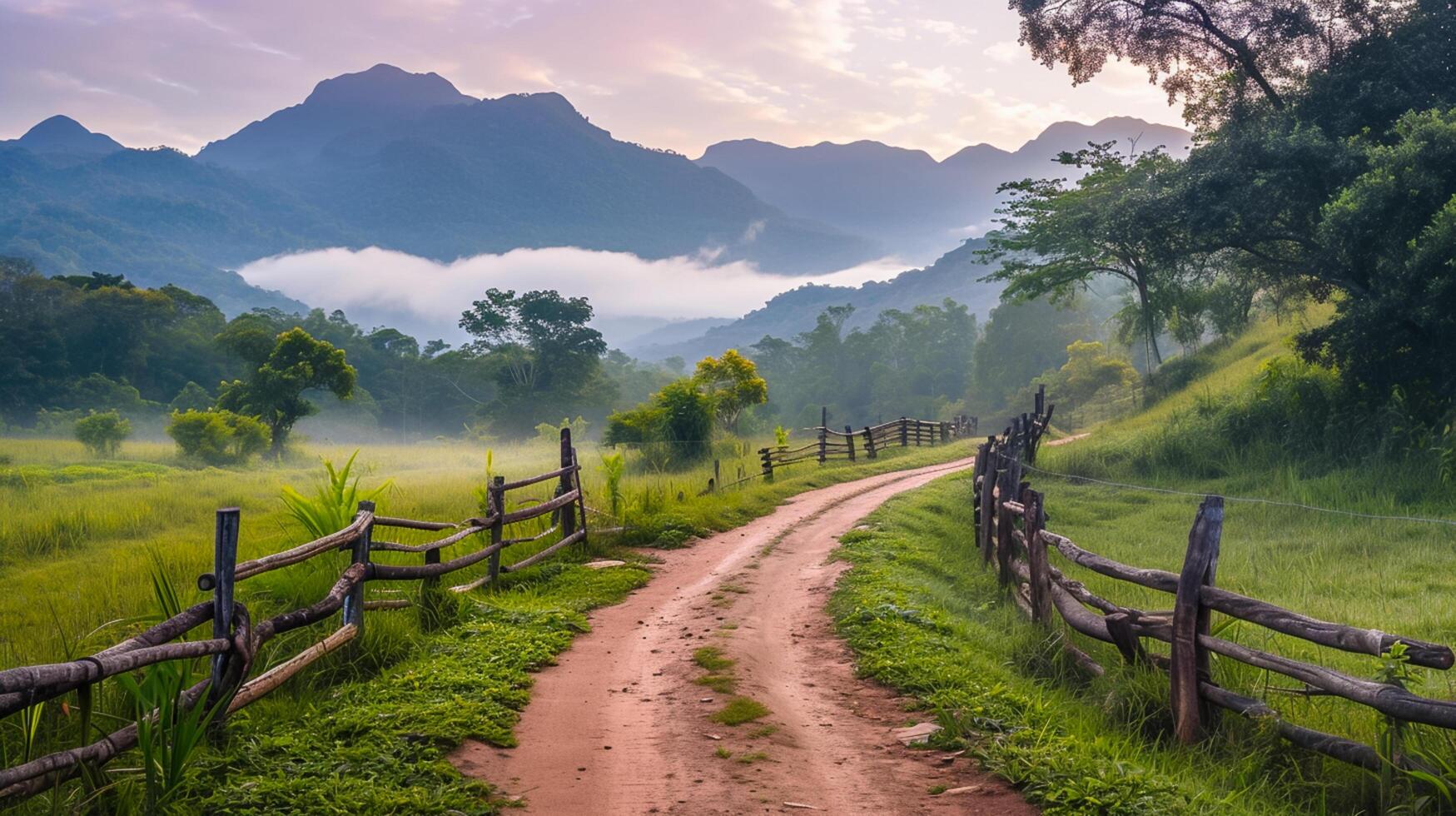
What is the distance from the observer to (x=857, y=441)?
1735 inches

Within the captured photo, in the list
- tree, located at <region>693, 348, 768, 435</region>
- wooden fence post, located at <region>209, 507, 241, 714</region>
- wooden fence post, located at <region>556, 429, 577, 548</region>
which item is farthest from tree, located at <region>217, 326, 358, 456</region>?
wooden fence post, located at <region>209, 507, 241, 714</region>

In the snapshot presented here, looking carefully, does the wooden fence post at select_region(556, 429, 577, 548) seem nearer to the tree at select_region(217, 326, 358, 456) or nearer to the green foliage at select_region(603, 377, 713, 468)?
the green foliage at select_region(603, 377, 713, 468)

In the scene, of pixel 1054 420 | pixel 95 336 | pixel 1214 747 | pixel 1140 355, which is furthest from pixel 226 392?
pixel 1140 355

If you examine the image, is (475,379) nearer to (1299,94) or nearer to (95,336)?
(95,336)

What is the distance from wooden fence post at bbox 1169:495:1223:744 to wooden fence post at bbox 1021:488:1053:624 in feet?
7.12

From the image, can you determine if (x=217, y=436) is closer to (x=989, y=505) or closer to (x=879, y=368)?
(x=989, y=505)

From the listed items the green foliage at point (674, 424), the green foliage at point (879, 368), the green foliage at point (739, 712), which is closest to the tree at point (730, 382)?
the green foliage at point (674, 424)

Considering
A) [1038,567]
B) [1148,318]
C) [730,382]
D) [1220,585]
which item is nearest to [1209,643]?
[1038,567]

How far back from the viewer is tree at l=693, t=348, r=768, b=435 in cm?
3359

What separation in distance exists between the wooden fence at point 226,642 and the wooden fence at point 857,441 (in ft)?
47.8

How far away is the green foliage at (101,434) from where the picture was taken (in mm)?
29250

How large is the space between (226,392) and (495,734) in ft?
113

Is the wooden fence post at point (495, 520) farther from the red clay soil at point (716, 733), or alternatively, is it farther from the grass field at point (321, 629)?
the red clay soil at point (716, 733)

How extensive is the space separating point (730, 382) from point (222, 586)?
29741mm
